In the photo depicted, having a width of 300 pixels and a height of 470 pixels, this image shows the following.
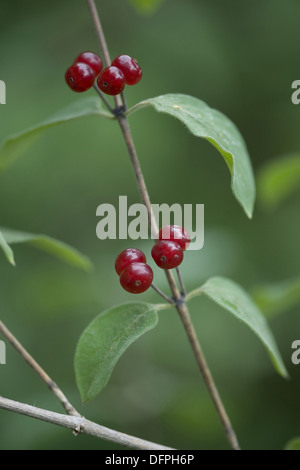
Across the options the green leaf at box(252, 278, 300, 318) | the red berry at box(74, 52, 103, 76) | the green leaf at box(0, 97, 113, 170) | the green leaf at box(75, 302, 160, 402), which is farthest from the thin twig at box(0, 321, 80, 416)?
the green leaf at box(252, 278, 300, 318)

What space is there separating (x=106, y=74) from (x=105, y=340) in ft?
1.64

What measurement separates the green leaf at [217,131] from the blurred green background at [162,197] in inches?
36.7

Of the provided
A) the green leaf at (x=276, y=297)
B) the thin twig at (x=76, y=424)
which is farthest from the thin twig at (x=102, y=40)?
the green leaf at (x=276, y=297)

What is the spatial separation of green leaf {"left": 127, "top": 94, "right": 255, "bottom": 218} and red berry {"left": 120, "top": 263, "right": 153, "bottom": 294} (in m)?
0.21

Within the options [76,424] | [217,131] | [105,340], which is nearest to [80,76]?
[217,131]

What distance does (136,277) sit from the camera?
3.79 ft

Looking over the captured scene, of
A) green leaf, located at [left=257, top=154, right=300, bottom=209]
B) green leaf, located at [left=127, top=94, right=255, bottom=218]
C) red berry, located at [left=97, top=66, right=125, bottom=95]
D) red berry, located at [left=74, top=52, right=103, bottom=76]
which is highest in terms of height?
red berry, located at [left=74, top=52, right=103, bottom=76]

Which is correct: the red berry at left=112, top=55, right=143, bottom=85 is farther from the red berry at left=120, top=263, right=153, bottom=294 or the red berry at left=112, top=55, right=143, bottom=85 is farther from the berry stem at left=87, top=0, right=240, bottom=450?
the red berry at left=120, top=263, right=153, bottom=294

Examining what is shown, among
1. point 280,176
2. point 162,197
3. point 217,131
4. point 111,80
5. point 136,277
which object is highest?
point 111,80

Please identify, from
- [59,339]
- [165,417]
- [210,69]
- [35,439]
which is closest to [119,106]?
[35,439]

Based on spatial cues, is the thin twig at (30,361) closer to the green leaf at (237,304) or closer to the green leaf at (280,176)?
the green leaf at (237,304)

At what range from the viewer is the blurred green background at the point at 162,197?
235cm

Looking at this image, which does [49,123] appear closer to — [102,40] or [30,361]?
[102,40]

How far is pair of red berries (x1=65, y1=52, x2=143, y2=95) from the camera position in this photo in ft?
3.88
